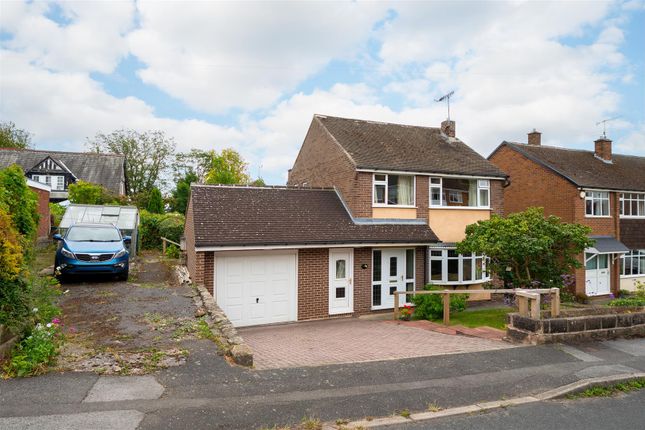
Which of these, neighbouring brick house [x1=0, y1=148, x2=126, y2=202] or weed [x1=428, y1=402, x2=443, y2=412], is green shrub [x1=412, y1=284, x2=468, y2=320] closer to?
weed [x1=428, y1=402, x2=443, y2=412]

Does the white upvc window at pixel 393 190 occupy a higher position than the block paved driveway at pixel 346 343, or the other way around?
the white upvc window at pixel 393 190

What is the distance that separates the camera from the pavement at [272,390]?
4562 mm

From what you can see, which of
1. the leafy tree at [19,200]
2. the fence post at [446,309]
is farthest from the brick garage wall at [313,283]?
the leafy tree at [19,200]

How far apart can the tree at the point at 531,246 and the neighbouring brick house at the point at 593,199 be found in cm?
810

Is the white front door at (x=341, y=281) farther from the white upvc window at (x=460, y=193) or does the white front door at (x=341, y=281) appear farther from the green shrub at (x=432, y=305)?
the white upvc window at (x=460, y=193)

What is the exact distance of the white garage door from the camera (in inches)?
506

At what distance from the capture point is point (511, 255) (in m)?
12.6

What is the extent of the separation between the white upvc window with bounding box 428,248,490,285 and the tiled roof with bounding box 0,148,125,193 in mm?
32058

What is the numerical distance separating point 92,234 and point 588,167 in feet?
77.6

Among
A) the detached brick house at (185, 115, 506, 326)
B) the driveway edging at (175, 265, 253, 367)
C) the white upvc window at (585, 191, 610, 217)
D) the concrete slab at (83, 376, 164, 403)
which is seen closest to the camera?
the concrete slab at (83, 376, 164, 403)

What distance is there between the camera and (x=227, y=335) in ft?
24.8

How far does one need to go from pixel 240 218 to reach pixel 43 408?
30.7 ft

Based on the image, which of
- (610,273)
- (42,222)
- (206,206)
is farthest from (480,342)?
(42,222)

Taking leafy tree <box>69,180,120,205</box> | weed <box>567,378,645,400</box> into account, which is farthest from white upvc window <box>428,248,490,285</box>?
leafy tree <box>69,180,120,205</box>
